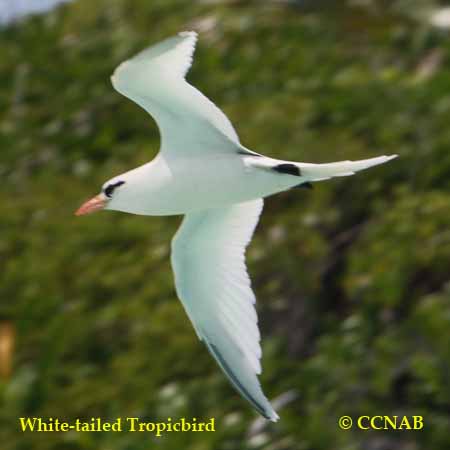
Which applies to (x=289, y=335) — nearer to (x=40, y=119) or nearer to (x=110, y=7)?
(x=40, y=119)

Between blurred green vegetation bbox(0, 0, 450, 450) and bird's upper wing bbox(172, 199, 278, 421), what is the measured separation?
76.8 inches

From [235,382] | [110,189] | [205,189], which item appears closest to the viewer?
[205,189]

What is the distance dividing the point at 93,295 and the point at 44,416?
5.33 feet

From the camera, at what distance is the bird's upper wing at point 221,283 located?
726 cm

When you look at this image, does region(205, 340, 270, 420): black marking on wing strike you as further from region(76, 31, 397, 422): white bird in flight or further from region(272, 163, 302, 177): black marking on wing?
region(272, 163, 302, 177): black marking on wing

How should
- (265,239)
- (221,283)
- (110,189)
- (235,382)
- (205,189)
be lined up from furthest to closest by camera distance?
1. (265,239)
2. (221,283)
3. (235,382)
4. (110,189)
5. (205,189)

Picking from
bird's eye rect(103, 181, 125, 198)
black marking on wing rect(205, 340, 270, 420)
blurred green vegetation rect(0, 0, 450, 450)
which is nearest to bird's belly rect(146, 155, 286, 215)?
bird's eye rect(103, 181, 125, 198)

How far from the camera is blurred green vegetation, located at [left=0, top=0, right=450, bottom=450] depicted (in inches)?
386

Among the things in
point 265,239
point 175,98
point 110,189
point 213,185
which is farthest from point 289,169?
point 265,239

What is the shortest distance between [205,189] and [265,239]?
4.70 metres

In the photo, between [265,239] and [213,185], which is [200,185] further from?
[265,239]

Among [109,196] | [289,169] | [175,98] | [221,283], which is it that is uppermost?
[175,98]

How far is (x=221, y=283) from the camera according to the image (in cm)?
744

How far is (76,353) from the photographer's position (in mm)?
11023
